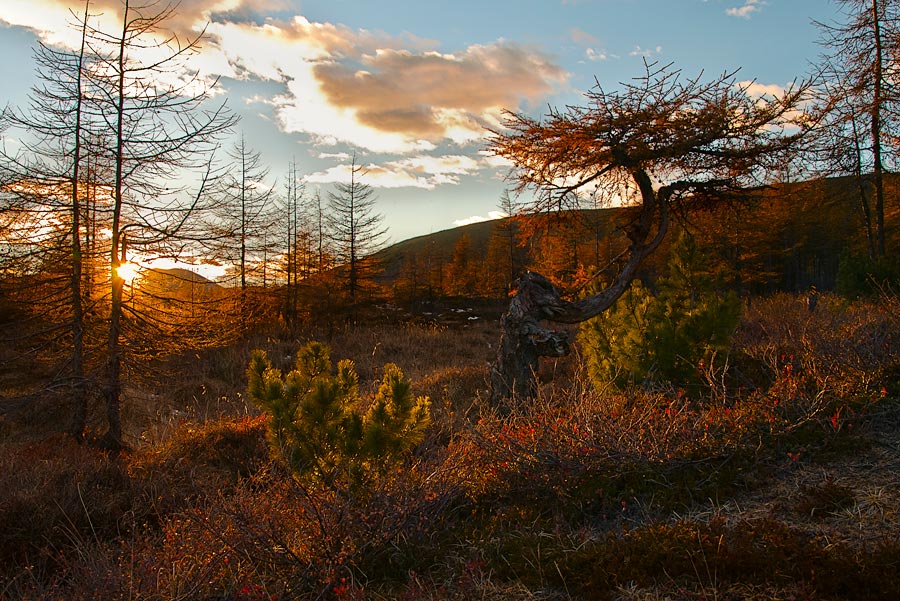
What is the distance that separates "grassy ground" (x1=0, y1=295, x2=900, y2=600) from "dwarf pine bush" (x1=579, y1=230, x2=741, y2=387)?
65.0 inches

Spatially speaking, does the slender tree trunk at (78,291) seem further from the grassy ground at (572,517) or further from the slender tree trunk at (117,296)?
the grassy ground at (572,517)

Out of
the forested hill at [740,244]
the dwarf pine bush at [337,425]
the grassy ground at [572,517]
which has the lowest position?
the grassy ground at [572,517]

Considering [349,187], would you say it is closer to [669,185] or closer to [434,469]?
[669,185]

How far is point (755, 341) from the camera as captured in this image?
9.76m

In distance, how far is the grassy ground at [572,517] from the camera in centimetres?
250

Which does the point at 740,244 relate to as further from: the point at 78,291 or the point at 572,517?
the point at 78,291

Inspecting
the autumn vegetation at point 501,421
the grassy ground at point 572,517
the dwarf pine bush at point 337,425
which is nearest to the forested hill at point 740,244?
the autumn vegetation at point 501,421

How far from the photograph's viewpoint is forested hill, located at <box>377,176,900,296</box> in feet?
30.3

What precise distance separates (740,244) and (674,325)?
25.5 m

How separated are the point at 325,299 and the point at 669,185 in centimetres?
1521

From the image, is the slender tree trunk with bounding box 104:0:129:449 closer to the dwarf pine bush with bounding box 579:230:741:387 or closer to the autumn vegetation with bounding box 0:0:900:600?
the autumn vegetation with bounding box 0:0:900:600

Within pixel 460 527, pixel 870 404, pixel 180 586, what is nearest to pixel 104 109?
pixel 180 586

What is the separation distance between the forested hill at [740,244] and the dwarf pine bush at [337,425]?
5.63 m

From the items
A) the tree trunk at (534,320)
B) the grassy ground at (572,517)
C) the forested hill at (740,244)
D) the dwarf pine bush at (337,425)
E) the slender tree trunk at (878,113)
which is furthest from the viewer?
the slender tree trunk at (878,113)
